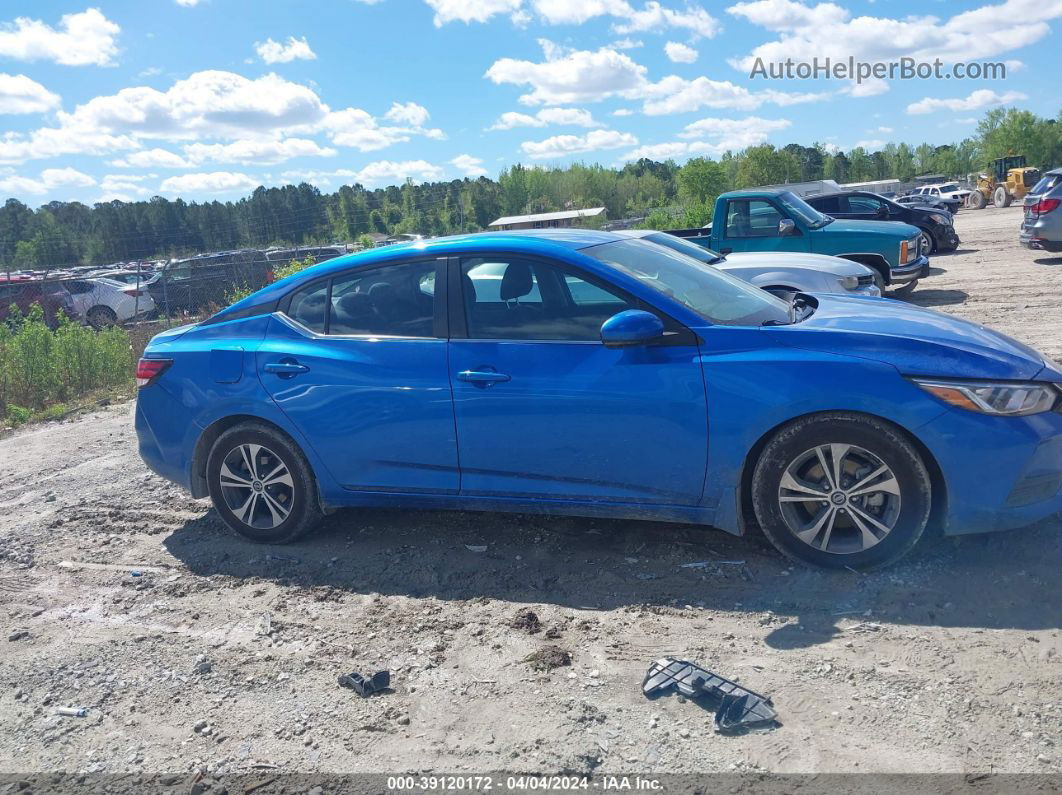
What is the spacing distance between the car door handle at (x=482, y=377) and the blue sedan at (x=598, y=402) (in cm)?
1

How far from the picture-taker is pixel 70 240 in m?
59.6

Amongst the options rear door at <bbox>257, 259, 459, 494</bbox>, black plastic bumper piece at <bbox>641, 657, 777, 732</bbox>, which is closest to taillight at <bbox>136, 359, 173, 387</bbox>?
rear door at <bbox>257, 259, 459, 494</bbox>

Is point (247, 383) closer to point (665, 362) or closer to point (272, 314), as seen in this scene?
point (272, 314)

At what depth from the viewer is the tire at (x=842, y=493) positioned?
4000mm

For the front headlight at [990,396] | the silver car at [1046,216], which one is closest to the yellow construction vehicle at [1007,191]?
the silver car at [1046,216]

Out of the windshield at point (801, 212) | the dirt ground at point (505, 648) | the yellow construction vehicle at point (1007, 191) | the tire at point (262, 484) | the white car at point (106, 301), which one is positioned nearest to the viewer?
the dirt ground at point (505, 648)

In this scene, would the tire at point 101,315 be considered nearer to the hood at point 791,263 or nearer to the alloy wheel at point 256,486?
the hood at point 791,263

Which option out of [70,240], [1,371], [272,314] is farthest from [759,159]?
[272,314]

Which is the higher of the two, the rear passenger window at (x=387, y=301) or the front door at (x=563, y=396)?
the rear passenger window at (x=387, y=301)

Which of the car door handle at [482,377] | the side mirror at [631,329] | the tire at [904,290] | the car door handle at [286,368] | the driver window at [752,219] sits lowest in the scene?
the tire at [904,290]

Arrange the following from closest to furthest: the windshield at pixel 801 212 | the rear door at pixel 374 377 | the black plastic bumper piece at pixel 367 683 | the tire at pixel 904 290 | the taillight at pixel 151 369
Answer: the black plastic bumper piece at pixel 367 683 < the rear door at pixel 374 377 < the taillight at pixel 151 369 < the windshield at pixel 801 212 < the tire at pixel 904 290

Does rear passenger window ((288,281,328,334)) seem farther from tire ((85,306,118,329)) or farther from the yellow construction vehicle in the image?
the yellow construction vehicle

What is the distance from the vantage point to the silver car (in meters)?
15.9

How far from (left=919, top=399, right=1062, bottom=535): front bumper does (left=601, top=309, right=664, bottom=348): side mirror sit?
125 centimetres
